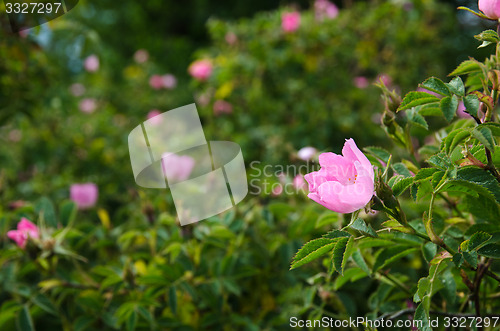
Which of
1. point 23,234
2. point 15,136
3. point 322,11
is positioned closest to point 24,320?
point 23,234

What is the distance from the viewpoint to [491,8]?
65 centimetres

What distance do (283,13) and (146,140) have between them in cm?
114

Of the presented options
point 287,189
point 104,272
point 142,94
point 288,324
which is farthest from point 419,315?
point 142,94

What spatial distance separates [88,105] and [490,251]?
313cm

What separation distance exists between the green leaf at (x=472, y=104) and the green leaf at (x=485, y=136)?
38 mm

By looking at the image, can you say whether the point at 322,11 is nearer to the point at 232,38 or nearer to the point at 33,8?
the point at 232,38

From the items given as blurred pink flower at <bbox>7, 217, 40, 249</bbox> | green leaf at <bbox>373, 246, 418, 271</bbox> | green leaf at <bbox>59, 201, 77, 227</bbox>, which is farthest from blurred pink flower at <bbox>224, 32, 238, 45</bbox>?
green leaf at <bbox>373, 246, 418, 271</bbox>

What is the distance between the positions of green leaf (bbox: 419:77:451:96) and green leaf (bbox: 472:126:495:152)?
0.09 m

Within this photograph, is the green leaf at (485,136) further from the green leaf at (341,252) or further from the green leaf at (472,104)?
the green leaf at (341,252)

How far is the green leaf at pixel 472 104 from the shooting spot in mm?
583

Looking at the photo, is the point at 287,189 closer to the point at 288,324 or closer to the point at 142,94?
the point at 288,324

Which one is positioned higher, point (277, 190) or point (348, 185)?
point (348, 185)

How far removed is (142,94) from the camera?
145 inches

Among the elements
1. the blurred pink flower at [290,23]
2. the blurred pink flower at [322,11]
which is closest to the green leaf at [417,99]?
the blurred pink flower at [290,23]
